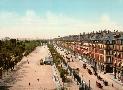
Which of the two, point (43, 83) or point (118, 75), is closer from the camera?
point (43, 83)

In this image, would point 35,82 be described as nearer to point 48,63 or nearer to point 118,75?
point 118,75

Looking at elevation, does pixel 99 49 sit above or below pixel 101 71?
above

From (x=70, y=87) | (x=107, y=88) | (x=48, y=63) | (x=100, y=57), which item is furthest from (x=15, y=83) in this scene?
(x=48, y=63)

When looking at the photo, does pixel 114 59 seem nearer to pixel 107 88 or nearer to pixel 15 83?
pixel 107 88

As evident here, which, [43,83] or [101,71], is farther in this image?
[101,71]

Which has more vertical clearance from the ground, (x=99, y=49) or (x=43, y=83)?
(x=99, y=49)

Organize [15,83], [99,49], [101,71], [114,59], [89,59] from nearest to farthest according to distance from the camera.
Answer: [15,83] → [114,59] → [101,71] → [99,49] → [89,59]

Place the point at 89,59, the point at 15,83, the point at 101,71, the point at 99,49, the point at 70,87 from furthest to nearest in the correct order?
the point at 89,59 → the point at 99,49 → the point at 101,71 → the point at 15,83 → the point at 70,87

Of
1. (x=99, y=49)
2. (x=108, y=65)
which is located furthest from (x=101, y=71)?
(x=99, y=49)

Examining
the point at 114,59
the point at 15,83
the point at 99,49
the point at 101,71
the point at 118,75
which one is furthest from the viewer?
the point at 99,49
